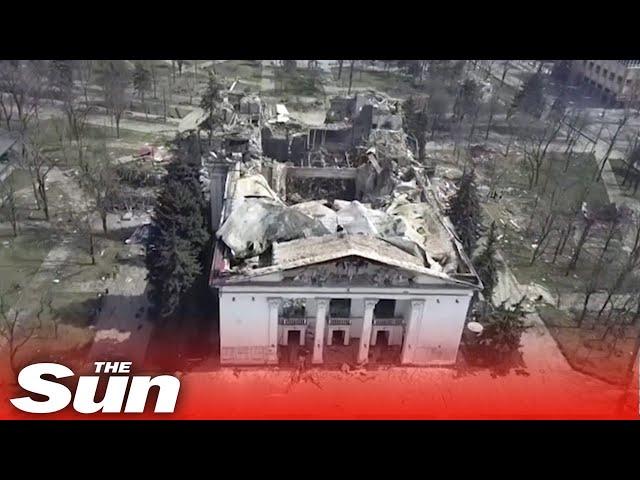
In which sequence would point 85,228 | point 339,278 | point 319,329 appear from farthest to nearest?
point 85,228 < point 319,329 < point 339,278

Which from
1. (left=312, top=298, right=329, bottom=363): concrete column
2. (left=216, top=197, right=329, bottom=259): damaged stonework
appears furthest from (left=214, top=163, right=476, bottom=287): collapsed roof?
(left=312, top=298, right=329, bottom=363): concrete column

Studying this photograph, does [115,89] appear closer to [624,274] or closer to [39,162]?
[39,162]

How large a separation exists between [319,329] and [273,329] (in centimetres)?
195

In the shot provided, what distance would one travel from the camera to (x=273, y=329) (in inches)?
1041

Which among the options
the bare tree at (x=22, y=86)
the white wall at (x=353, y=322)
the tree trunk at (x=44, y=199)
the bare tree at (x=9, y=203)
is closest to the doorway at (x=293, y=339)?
the white wall at (x=353, y=322)

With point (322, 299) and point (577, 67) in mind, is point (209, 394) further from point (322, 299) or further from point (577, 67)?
point (577, 67)

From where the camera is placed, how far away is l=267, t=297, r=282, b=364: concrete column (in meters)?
25.7

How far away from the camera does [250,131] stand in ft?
119

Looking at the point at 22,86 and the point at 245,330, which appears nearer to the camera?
the point at 245,330

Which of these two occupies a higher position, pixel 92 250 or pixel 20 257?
pixel 92 250

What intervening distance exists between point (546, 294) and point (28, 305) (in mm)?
26349

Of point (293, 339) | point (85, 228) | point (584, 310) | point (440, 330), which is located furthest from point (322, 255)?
point (85, 228)

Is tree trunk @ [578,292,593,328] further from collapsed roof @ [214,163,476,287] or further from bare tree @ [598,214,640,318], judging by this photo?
collapsed roof @ [214,163,476,287]

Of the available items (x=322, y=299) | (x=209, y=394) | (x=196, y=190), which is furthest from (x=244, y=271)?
(x=196, y=190)
